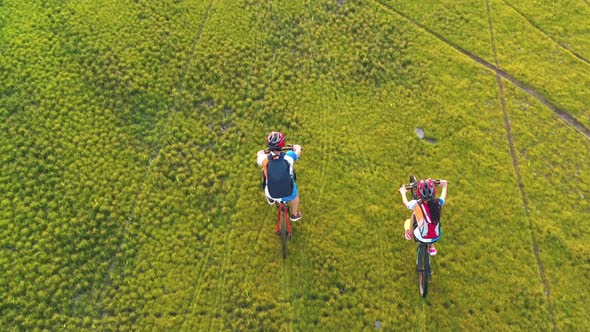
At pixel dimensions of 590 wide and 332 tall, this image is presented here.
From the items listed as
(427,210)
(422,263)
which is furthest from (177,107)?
(422,263)

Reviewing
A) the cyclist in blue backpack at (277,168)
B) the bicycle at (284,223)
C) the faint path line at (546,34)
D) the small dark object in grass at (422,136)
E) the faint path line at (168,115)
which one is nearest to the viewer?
the cyclist in blue backpack at (277,168)

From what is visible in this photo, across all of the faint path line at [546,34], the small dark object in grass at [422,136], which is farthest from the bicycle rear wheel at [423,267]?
the faint path line at [546,34]

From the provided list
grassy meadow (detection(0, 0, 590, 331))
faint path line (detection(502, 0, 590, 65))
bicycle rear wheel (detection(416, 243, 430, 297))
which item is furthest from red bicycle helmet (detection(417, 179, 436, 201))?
faint path line (detection(502, 0, 590, 65))

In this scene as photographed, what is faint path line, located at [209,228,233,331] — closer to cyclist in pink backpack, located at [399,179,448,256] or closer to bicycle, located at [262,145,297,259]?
bicycle, located at [262,145,297,259]

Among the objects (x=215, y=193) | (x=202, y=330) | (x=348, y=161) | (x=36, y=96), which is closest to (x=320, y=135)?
(x=348, y=161)

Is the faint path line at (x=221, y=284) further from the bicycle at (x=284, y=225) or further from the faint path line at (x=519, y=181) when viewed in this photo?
the faint path line at (x=519, y=181)

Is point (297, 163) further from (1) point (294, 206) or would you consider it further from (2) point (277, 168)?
(2) point (277, 168)
